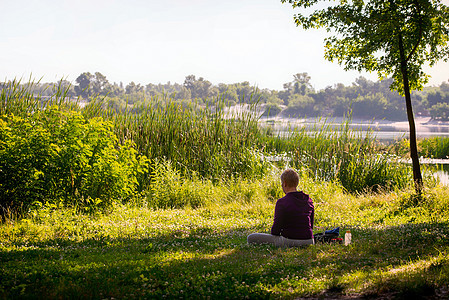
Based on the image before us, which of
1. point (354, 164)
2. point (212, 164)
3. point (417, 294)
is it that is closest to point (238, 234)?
point (417, 294)

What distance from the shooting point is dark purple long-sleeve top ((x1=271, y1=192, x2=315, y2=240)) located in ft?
18.0

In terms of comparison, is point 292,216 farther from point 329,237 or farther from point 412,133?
point 412,133

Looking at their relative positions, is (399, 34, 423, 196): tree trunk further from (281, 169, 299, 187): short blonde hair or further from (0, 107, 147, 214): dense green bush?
(0, 107, 147, 214): dense green bush

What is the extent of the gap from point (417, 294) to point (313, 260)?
136 centimetres

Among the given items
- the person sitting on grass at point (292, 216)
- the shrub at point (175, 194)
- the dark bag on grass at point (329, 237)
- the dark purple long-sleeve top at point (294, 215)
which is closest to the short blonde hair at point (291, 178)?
the person sitting on grass at point (292, 216)

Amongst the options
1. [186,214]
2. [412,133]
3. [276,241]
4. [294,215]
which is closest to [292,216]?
[294,215]

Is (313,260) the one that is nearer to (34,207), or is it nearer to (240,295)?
(240,295)

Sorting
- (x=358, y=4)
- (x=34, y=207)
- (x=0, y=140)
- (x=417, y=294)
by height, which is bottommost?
(x=34, y=207)

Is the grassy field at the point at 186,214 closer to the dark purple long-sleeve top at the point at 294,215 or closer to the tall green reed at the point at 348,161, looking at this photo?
the tall green reed at the point at 348,161

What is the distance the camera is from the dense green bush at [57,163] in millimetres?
7578

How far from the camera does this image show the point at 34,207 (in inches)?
301

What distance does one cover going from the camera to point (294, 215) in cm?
554

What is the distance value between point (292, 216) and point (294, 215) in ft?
0.10

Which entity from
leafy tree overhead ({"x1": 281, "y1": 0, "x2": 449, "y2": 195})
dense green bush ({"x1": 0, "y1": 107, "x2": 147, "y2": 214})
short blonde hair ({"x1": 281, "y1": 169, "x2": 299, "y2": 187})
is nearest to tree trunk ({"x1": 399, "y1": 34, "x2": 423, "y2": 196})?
leafy tree overhead ({"x1": 281, "y1": 0, "x2": 449, "y2": 195})
